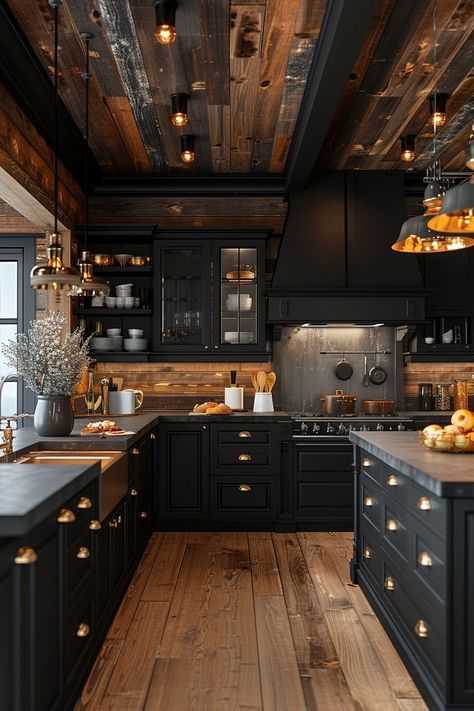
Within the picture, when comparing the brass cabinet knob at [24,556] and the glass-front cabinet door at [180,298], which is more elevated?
the glass-front cabinet door at [180,298]

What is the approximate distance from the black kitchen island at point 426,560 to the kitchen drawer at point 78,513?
49.4 inches

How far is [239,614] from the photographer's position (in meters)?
3.37

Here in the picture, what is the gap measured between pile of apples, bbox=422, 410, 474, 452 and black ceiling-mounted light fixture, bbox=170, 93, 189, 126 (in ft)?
8.19

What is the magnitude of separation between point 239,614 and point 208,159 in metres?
3.52

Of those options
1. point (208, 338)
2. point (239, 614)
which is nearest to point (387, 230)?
point (208, 338)

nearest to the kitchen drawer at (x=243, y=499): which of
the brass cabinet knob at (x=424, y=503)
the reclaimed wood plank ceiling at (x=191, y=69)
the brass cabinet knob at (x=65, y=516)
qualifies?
the reclaimed wood plank ceiling at (x=191, y=69)

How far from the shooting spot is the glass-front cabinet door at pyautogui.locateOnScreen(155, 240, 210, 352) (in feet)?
18.1

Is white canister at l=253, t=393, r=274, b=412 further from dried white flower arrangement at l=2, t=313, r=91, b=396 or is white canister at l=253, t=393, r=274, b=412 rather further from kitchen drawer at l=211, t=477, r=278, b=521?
dried white flower arrangement at l=2, t=313, r=91, b=396

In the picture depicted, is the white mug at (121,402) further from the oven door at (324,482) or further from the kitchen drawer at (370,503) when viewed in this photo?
the kitchen drawer at (370,503)

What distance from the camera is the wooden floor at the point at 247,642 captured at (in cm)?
252

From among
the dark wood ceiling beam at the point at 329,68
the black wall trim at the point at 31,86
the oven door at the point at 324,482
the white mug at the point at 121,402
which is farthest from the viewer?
the white mug at the point at 121,402

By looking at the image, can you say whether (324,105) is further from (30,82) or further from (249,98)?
(30,82)

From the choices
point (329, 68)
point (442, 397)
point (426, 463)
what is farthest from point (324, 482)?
point (329, 68)

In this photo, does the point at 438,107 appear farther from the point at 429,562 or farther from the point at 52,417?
the point at 52,417
